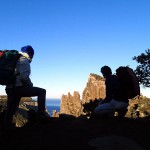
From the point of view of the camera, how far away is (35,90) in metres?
9.03

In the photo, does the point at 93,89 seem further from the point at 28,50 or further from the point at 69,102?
the point at 28,50

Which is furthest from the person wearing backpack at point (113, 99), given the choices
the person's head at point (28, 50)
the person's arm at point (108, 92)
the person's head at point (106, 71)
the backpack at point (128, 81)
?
the person's head at point (28, 50)

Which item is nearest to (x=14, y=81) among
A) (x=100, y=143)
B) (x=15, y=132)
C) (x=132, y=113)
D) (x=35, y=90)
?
(x=35, y=90)

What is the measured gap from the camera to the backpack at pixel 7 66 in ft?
28.4

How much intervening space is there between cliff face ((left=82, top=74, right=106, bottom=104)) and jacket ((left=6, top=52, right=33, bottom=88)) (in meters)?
125

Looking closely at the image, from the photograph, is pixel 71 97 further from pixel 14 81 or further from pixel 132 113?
pixel 14 81

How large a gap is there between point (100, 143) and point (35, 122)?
11.5ft

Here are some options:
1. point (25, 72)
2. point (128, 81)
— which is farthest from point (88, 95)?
point (25, 72)

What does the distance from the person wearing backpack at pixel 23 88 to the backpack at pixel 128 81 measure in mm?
2748

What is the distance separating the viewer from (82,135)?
8484 millimetres

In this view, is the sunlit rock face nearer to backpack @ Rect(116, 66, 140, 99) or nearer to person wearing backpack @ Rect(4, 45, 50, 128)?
backpack @ Rect(116, 66, 140, 99)

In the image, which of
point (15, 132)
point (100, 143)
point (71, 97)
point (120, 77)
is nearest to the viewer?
point (100, 143)

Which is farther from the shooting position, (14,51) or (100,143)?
(14,51)

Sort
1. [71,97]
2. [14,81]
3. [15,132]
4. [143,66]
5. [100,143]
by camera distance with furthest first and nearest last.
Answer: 1. [71,97]
2. [143,66]
3. [15,132]
4. [14,81]
5. [100,143]
